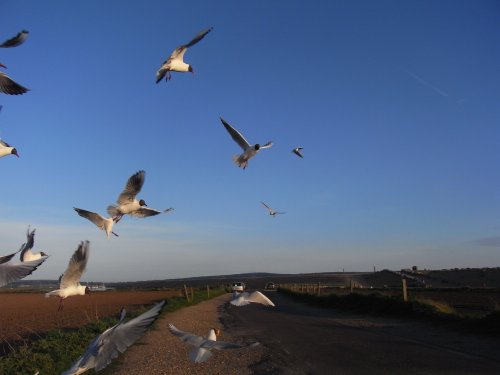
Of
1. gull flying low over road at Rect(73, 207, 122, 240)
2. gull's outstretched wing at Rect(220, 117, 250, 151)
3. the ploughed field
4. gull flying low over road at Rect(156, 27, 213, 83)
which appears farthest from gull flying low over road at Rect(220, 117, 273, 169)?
the ploughed field

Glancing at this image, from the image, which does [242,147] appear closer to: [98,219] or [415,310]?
[98,219]

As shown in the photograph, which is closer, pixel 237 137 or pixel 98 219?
pixel 98 219

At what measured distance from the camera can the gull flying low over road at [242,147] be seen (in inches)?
335

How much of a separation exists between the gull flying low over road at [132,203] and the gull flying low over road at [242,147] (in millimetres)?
2520

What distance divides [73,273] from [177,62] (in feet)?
10.1

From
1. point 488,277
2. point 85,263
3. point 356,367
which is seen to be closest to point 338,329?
point 356,367

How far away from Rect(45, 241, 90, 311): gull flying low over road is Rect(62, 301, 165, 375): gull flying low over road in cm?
119

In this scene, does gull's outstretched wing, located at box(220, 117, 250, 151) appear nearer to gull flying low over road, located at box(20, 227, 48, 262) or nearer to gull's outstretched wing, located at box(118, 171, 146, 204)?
gull's outstretched wing, located at box(118, 171, 146, 204)

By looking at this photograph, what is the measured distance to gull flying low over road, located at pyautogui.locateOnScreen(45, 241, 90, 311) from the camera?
5379mm

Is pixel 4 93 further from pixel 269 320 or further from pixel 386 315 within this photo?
pixel 386 315

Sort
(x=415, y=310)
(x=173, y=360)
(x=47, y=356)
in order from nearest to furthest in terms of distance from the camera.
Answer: (x=47, y=356) → (x=173, y=360) → (x=415, y=310)

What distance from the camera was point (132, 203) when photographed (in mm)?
6094

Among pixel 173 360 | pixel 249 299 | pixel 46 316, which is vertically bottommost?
pixel 173 360

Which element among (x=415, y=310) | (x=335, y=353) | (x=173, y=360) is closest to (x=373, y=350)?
(x=335, y=353)
